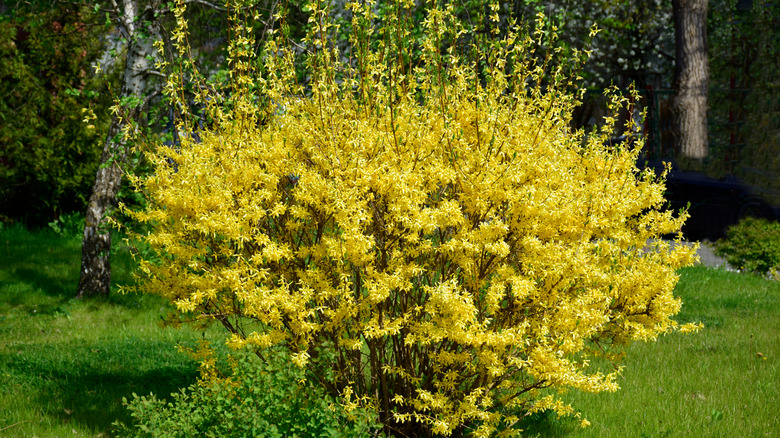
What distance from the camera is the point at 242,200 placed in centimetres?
401

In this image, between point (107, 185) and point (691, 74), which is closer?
point (107, 185)

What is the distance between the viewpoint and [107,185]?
8.23 metres

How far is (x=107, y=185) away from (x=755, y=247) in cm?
868

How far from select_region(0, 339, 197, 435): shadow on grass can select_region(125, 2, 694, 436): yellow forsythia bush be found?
1557 millimetres

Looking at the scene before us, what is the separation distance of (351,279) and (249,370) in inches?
30.0

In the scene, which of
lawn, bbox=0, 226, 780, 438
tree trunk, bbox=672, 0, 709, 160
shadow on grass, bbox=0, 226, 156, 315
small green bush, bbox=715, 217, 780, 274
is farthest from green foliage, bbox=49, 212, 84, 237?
tree trunk, bbox=672, 0, 709, 160

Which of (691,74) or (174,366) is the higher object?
(691,74)

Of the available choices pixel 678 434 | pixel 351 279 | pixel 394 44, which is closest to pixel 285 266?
pixel 351 279

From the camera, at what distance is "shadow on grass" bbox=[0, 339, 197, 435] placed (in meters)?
5.42

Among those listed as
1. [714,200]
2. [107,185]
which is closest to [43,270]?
[107,185]

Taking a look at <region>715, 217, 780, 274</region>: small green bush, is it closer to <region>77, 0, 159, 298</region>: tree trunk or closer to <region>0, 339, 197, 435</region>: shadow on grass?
<region>0, 339, 197, 435</region>: shadow on grass

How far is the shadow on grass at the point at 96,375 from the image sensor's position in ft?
17.8

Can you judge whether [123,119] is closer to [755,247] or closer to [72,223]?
[72,223]

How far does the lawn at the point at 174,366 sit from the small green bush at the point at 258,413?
1255 millimetres
